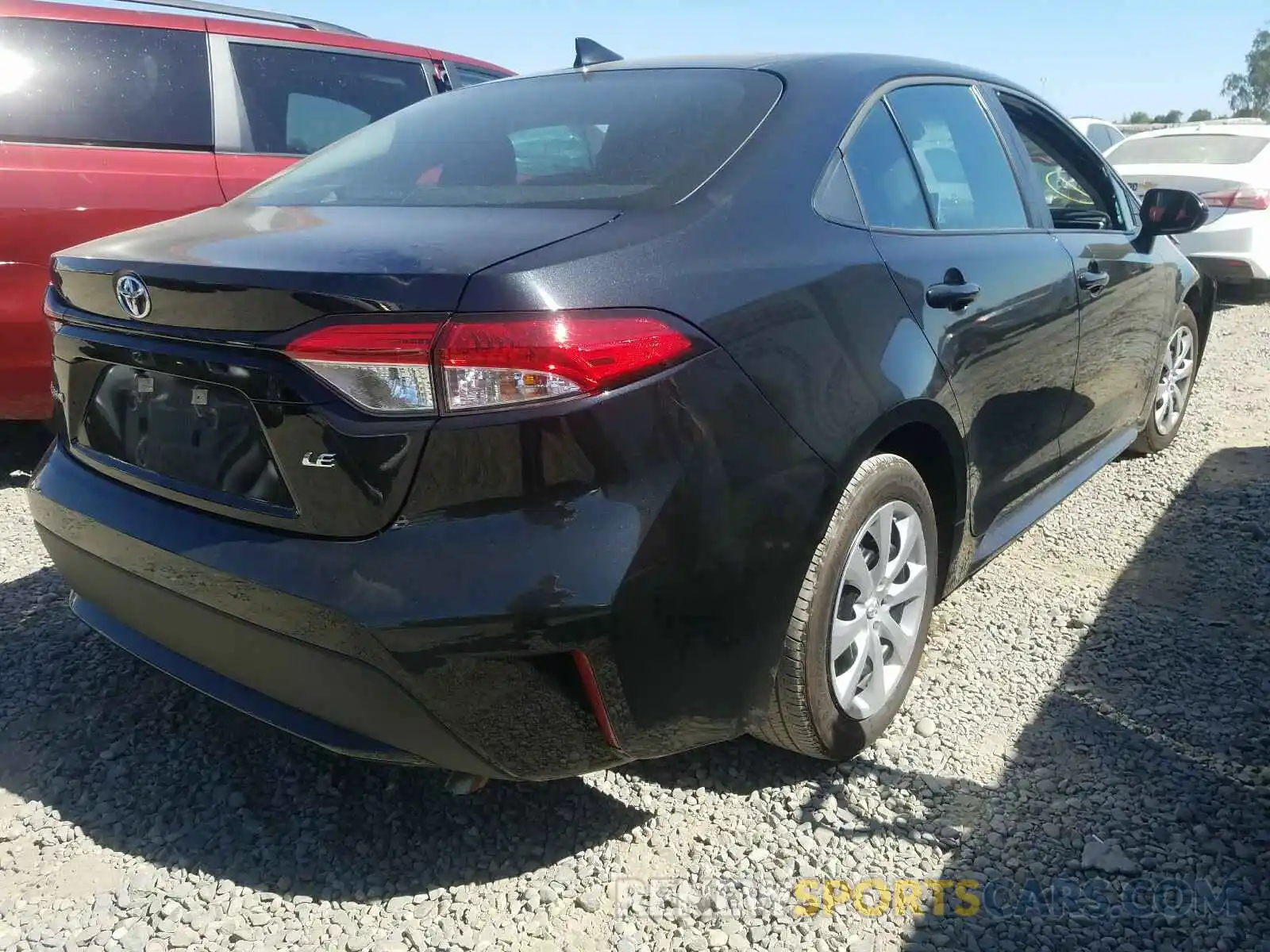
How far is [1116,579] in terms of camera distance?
337 centimetres

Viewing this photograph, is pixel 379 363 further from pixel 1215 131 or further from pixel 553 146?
pixel 1215 131

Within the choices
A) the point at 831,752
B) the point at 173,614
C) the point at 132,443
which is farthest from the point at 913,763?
the point at 132,443

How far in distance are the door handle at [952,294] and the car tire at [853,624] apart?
38cm

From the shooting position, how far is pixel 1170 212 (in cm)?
376

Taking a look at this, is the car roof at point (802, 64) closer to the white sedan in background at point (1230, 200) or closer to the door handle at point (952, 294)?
the door handle at point (952, 294)

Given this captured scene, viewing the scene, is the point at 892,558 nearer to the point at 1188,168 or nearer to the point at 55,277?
the point at 55,277

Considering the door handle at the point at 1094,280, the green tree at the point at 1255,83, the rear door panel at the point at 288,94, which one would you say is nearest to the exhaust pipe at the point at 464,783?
the door handle at the point at 1094,280

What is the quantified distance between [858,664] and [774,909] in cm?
58


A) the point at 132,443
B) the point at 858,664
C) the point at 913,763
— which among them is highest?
the point at 132,443

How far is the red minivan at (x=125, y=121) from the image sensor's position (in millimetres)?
3701

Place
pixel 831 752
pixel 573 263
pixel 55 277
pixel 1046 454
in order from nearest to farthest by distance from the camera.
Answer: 1. pixel 573 263
2. pixel 55 277
3. pixel 831 752
4. pixel 1046 454

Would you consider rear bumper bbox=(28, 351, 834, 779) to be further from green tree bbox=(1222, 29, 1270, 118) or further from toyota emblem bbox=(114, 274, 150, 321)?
green tree bbox=(1222, 29, 1270, 118)

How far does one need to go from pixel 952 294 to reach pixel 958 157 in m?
0.66

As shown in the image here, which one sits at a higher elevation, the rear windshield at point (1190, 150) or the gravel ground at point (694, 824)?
the rear windshield at point (1190, 150)
